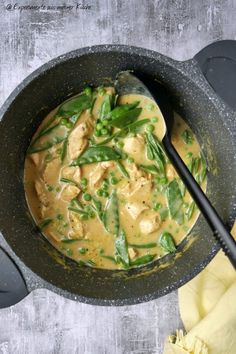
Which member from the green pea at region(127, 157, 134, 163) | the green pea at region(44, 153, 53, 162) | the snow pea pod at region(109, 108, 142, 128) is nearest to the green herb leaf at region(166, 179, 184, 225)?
the green pea at region(127, 157, 134, 163)

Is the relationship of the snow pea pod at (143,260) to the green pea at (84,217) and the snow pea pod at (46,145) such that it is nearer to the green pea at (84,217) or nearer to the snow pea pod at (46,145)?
the green pea at (84,217)

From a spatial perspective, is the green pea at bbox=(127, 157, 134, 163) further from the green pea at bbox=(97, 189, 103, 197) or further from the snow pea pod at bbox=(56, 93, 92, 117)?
the snow pea pod at bbox=(56, 93, 92, 117)

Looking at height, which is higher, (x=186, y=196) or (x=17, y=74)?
(x=17, y=74)

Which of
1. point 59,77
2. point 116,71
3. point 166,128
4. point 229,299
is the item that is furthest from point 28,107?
point 229,299

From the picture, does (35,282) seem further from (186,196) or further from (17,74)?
(17,74)

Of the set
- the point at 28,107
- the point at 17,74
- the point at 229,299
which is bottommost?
the point at 229,299
